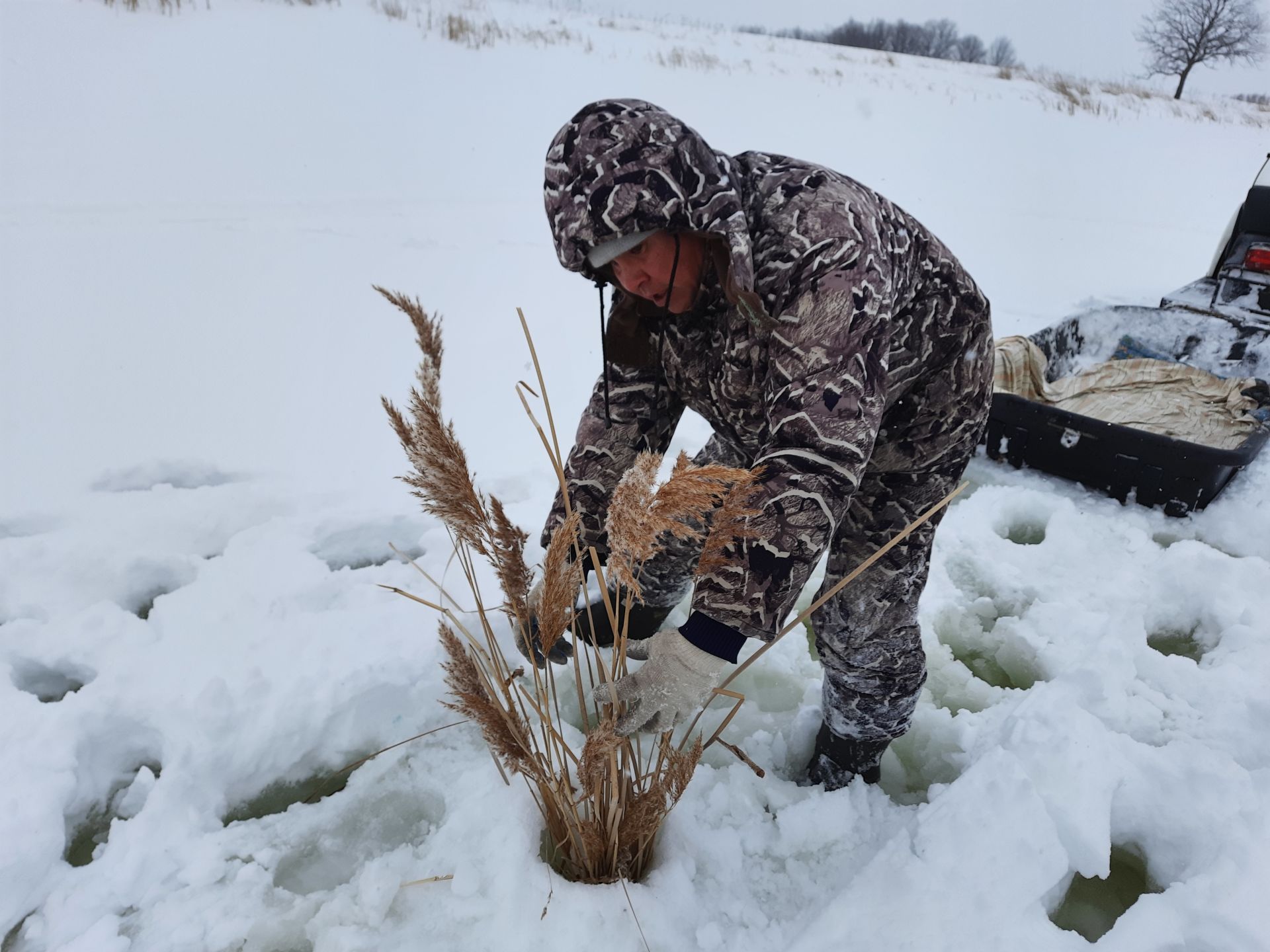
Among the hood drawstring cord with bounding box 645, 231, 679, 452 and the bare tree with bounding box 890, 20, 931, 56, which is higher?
the bare tree with bounding box 890, 20, 931, 56

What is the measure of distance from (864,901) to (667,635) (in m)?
0.62

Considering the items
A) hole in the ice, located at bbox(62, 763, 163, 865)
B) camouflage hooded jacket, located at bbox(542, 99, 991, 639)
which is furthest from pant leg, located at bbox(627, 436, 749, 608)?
hole in the ice, located at bbox(62, 763, 163, 865)

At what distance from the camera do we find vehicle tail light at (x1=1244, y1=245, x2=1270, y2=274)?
11.6 ft

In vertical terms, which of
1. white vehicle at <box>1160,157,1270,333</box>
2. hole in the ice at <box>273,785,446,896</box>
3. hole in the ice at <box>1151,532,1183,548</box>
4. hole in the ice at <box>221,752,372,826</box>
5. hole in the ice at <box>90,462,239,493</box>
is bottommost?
hole in the ice at <box>221,752,372,826</box>

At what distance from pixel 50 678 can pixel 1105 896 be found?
2.28 meters

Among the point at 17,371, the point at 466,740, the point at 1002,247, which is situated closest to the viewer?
the point at 466,740

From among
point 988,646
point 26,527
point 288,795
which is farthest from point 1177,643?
point 26,527

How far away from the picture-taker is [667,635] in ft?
3.30

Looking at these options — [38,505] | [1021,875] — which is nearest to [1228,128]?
[1021,875]

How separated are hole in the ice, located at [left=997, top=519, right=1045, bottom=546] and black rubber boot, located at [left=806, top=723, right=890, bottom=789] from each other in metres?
1.34

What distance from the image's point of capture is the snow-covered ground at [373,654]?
3.92ft

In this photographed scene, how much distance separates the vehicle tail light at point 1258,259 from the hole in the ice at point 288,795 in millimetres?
4525

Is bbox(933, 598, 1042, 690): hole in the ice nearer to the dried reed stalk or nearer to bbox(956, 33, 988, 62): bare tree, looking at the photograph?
the dried reed stalk

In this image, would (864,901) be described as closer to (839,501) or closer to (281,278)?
(839,501)
